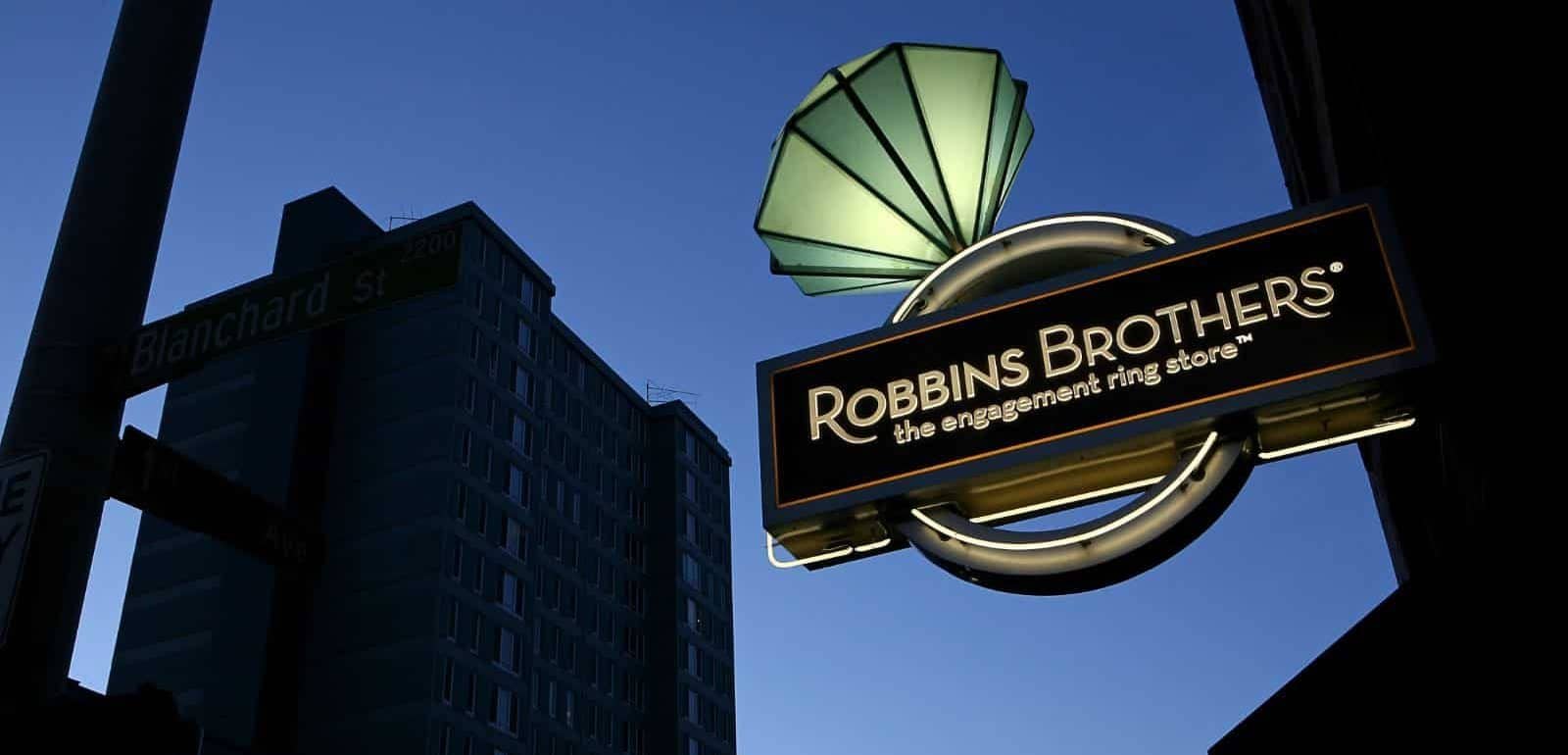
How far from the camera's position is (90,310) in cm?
460

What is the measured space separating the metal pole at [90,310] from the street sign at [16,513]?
0.03 metres

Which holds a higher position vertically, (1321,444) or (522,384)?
(522,384)

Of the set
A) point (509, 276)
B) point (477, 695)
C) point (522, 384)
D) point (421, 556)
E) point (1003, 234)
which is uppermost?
point (509, 276)

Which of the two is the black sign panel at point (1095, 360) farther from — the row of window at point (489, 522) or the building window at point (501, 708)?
the building window at point (501, 708)

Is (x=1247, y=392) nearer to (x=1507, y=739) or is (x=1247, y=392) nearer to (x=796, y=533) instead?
(x=1507, y=739)

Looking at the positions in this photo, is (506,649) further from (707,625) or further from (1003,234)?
(1003,234)

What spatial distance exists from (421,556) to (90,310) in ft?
145

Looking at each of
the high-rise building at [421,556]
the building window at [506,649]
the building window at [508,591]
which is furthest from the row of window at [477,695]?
the building window at [508,591]

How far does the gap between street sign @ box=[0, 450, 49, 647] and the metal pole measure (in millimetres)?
26

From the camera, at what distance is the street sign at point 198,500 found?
479 centimetres

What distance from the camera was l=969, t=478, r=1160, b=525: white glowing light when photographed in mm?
5371

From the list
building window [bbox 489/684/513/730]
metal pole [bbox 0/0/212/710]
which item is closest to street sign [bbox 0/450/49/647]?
metal pole [bbox 0/0/212/710]

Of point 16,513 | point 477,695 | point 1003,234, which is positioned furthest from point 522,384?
point 16,513

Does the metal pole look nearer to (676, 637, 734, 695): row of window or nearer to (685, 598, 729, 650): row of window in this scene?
Result: (676, 637, 734, 695): row of window
